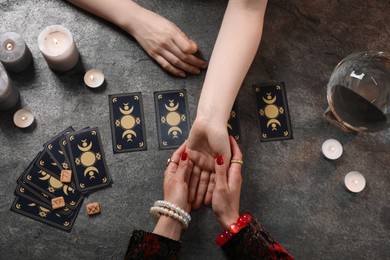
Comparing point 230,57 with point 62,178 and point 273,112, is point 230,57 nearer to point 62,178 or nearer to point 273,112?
point 273,112

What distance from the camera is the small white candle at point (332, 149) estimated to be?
4.57 feet

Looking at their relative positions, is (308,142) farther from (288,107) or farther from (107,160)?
(107,160)

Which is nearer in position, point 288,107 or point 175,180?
point 175,180

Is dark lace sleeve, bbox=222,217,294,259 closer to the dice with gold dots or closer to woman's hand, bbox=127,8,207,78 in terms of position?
the dice with gold dots

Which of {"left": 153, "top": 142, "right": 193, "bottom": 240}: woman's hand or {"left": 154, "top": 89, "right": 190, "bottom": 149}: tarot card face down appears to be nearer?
{"left": 153, "top": 142, "right": 193, "bottom": 240}: woman's hand

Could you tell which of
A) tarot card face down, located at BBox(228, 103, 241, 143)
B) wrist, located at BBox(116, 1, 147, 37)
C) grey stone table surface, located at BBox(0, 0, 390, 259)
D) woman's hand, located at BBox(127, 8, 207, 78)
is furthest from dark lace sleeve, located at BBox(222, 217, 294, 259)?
wrist, located at BBox(116, 1, 147, 37)

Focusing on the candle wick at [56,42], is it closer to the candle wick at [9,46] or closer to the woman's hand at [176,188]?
the candle wick at [9,46]

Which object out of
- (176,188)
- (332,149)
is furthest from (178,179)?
(332,149)

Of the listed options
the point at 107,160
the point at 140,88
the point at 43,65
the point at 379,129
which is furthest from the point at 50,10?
the point at 379,129

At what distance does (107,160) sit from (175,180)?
22cm

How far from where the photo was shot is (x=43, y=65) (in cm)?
142

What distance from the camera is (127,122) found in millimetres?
1386

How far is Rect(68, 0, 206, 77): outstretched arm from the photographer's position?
1.37 metres

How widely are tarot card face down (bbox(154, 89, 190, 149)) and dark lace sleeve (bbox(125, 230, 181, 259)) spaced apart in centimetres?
30
